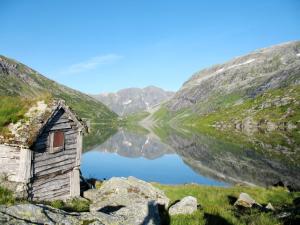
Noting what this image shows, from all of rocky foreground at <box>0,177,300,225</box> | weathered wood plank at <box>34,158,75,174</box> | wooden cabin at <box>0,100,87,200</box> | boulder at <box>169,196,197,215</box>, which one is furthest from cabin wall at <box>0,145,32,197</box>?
boulder at <box>169,196,197,215</box>

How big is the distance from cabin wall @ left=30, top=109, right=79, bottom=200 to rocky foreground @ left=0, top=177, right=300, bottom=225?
8.57 ft

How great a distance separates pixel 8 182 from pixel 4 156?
183 cm

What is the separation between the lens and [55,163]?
25938 mm

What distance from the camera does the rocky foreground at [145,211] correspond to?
9.90 metres

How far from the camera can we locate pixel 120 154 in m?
116

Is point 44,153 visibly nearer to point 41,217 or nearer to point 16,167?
point 16,167

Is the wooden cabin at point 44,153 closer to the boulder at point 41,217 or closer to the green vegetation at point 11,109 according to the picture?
the green vegetation at point 11,109

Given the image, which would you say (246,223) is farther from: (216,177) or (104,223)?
(216,177)

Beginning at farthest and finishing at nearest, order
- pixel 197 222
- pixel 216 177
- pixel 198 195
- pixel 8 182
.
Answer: pixel 216 177, pixel 198 195, pixel 8 182, pixel 197 222

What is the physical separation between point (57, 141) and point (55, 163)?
1701 millimetres

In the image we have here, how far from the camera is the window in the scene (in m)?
25.3

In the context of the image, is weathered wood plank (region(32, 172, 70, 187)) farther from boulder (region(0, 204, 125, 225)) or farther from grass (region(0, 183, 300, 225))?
boulder (region(0, 204, 125, 225))

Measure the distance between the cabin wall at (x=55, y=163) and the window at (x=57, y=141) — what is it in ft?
1.03

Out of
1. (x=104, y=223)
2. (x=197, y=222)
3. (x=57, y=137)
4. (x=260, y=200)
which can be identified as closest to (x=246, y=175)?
(x=260, y=200)
